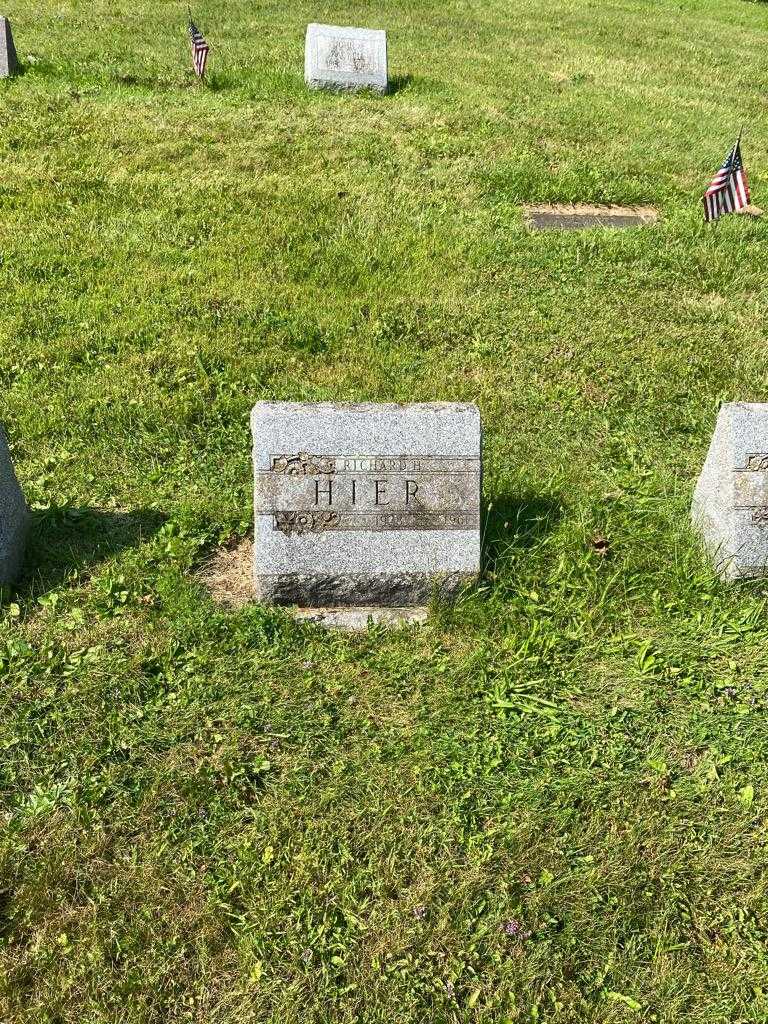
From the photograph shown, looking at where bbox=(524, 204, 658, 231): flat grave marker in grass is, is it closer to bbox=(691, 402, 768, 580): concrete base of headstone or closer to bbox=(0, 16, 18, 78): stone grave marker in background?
bbox=(691, 402, 768, 580): concrete base of headstone

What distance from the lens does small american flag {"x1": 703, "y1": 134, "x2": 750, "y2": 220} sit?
8.41m

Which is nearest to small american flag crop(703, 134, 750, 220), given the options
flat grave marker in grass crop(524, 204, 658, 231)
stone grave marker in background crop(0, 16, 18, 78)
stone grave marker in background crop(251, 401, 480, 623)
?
flat grave marker in grass crop(524, 204, 658, 231)

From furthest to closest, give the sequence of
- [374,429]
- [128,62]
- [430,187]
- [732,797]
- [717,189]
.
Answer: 1. [128,62]
2. [430,187]
3. [717,189]
4. [374,429]
5. [732,797]

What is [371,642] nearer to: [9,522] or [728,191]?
[9,522]

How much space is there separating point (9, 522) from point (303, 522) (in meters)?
1.55

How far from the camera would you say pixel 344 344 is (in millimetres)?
7074

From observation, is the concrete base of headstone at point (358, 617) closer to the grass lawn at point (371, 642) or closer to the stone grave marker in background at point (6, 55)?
the grass lawn at point (371, 642)

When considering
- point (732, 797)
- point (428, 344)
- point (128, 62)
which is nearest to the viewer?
point (732, 797)

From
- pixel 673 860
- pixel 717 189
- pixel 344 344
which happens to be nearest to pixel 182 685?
pixel 673 860

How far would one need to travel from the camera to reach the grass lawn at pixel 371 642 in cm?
327

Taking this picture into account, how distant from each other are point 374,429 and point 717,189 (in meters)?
5.83

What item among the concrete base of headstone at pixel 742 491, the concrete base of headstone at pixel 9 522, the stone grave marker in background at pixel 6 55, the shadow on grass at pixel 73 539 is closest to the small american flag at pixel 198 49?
the stone grave marker in background at pixel 6 55

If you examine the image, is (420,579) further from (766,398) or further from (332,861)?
(766,398)

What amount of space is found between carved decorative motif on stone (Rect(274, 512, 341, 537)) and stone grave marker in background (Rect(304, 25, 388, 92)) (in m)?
9.85
